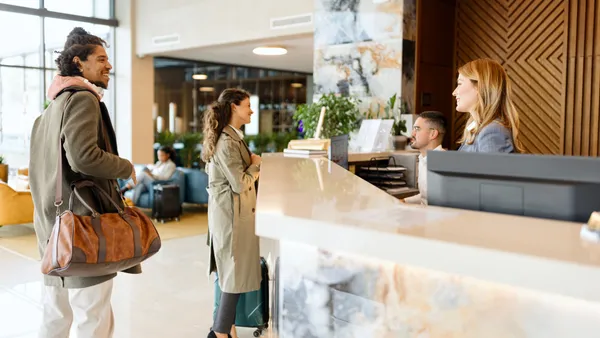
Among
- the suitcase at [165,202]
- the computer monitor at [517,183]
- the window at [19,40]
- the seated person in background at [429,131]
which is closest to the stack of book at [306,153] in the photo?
Result: the seated person in background at [429,131]

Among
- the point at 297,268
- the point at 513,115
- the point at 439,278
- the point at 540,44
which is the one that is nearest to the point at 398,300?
the point at 439,278

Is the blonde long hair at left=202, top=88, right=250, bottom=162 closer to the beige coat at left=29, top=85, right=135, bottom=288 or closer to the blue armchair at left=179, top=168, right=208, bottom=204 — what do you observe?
the beige coat at left=29, top=85, right=135, bottom=288

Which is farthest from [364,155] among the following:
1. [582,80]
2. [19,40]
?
[19,40]

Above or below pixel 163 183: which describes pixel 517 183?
above

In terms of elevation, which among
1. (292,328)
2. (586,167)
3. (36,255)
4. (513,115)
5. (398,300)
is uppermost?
(513,115)

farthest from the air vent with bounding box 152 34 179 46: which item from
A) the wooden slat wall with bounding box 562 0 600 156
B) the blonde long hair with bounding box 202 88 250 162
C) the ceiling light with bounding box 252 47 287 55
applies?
the blonde long hair with bounding box 202 88 250 162

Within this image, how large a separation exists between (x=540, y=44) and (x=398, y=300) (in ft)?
18.8

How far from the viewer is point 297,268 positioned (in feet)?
5.55

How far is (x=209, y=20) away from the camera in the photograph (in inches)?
384

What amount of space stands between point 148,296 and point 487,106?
3.53 meters

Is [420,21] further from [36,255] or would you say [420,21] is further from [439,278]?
[439,278]

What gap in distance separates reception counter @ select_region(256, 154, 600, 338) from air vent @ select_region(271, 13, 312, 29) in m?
6.63

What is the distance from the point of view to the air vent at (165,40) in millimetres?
10438

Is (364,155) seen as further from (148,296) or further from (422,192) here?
(148,296)
